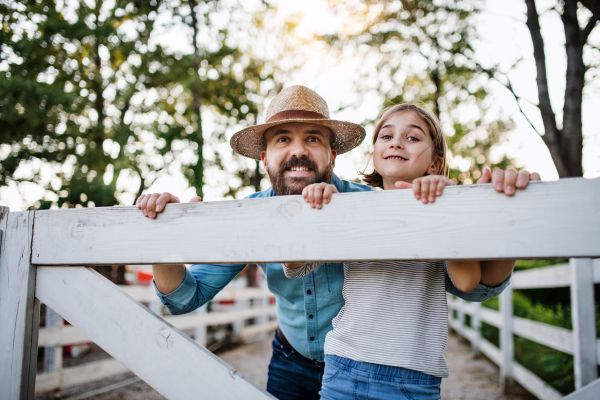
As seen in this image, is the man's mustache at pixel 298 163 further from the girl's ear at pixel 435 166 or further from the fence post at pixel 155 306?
the fence post at pixel 155 306

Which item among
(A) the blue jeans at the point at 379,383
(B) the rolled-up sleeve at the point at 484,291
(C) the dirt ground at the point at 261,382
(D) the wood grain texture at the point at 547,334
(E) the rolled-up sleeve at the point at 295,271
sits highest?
(E) the rolled-up sleeve at the point at 295,271

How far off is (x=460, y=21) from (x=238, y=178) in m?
9.04

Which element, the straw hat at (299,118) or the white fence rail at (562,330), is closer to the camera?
the straw hat at (299,118)

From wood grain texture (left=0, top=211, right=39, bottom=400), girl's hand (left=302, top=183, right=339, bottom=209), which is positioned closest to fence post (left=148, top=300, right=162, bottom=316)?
wood grain texture (left=0, top=211, right=39, bottom=400)

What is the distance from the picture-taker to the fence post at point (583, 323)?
282 centimetres

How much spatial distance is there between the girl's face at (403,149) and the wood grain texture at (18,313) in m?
1.42

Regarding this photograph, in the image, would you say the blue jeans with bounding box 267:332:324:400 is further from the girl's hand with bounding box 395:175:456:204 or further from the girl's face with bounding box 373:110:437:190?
the girl's hand with bounding box 395:175:456:204

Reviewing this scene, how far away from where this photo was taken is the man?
6.89ft

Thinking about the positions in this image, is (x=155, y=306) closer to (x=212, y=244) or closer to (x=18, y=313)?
(x=18, y=313)

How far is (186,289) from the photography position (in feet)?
5.77

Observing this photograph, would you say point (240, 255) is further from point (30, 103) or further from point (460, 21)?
point (30, 103)

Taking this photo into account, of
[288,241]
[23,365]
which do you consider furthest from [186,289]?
[288,241]

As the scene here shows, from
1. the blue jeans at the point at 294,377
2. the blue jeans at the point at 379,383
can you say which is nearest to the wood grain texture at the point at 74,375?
the blue jeans at the point at 294,377

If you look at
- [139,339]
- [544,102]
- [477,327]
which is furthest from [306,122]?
[477,327]
